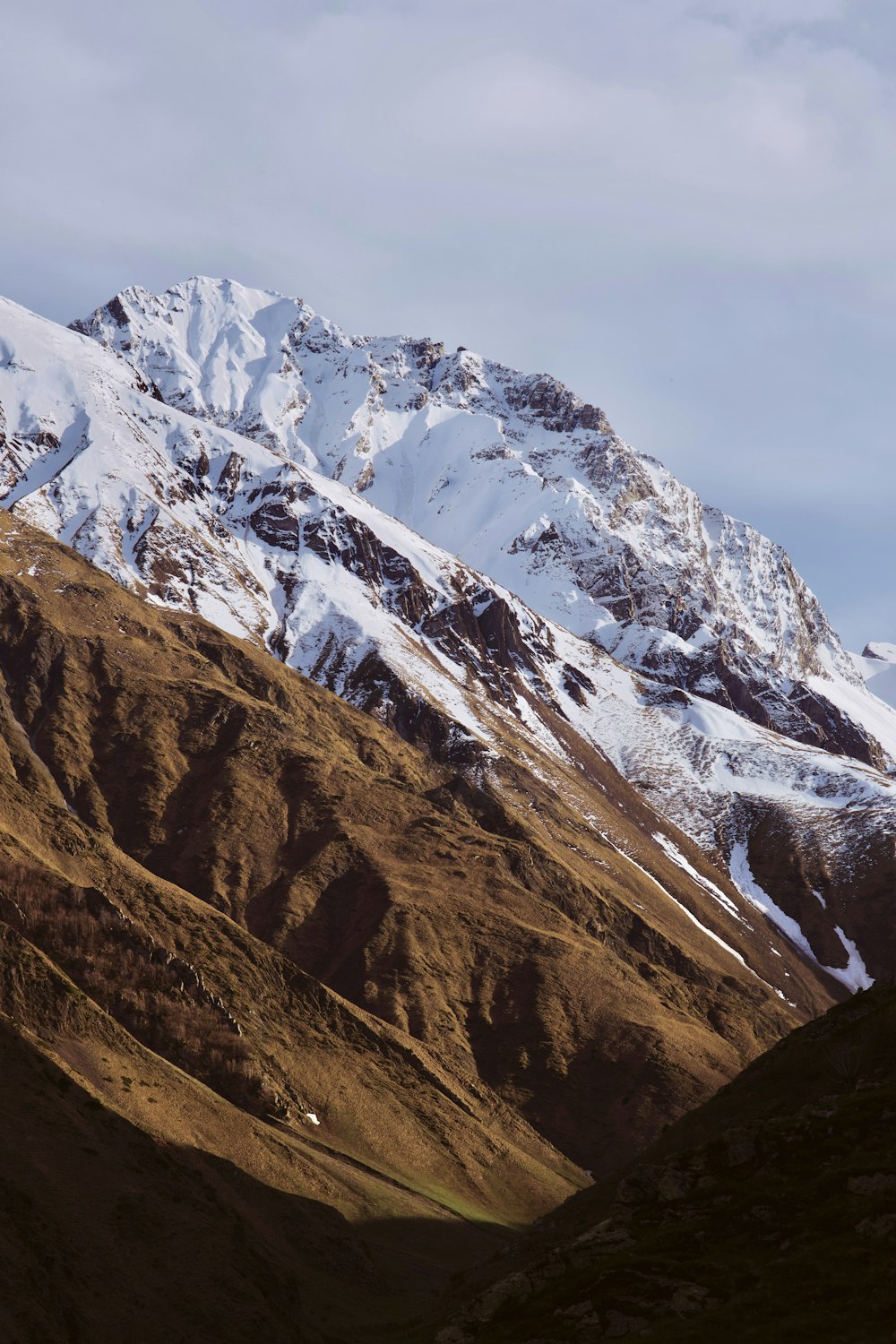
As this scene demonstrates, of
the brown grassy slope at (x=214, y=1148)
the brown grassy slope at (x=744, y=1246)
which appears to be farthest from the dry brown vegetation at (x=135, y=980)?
the brown grassy slope at (x=744, y=1246)

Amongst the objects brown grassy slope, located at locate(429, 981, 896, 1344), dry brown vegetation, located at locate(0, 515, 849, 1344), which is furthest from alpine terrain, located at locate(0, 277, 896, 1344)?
dry brown vegetation, located at locate(0, 515, 849, 1344)

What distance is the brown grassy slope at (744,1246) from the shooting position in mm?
36844

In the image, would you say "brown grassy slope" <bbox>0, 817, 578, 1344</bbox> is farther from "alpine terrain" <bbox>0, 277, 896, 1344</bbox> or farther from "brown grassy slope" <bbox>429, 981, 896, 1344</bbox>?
"brown grassy slope" <bbox>429, 981, 896, 1344</bbox>

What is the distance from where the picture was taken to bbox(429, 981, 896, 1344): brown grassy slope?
36844 mm

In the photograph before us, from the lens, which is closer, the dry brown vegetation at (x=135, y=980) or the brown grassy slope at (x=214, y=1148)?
the brown grassy slope at (x=214, y=1148)

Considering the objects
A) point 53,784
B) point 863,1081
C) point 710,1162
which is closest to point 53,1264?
point 710,1162

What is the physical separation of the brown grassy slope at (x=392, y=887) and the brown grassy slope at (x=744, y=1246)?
205ft

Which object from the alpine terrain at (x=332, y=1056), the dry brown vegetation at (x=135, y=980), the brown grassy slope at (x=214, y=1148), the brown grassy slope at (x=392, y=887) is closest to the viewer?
the alpine terrain at (x=332, y=1056)

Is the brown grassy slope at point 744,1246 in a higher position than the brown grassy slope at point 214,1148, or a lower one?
higher

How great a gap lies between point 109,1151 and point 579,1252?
2505 cm

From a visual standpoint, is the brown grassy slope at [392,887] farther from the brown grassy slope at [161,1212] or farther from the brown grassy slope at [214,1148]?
the brown grassy slope at [161,1212]

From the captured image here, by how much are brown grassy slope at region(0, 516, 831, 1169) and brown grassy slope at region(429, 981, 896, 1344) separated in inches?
2457

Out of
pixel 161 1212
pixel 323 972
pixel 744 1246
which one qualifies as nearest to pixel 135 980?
pixel 161 1212

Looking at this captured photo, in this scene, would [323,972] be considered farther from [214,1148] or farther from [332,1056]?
[214,1148]
